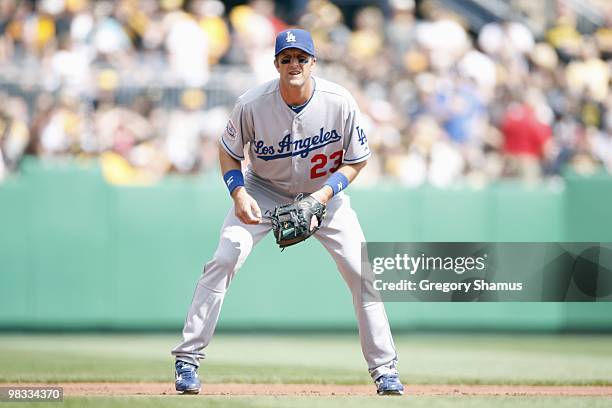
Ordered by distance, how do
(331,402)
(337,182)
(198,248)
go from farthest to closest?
(198,248)
(337,182)
(331,402)

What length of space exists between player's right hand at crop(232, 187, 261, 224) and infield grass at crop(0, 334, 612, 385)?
1.65 metres

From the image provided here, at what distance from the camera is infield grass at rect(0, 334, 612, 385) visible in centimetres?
827

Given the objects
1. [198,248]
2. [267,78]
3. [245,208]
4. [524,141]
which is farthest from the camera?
[524,141]

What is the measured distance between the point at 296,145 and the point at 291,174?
22 centimetres

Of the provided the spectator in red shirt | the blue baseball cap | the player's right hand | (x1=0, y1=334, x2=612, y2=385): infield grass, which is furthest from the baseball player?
the spectator in red shirt

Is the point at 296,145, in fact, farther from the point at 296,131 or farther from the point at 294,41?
the point at 294,41

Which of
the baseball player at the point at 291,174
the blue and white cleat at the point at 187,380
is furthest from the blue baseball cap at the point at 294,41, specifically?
the blue and white cleat at the point at 187,380

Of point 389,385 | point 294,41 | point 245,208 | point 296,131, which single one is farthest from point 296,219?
point 389,385

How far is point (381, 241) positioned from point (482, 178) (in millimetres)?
2194

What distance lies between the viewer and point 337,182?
691 centimetres

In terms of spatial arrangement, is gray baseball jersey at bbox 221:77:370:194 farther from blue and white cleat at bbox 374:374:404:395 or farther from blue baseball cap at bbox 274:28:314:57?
blue and white cleat at bbox 374:374:404:395

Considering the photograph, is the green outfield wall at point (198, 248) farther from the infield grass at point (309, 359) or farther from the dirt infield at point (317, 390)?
the dirt infield at point (317, 390)

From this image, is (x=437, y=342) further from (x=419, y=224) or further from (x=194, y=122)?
(x=194, y=122)

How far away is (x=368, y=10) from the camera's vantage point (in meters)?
16.1
